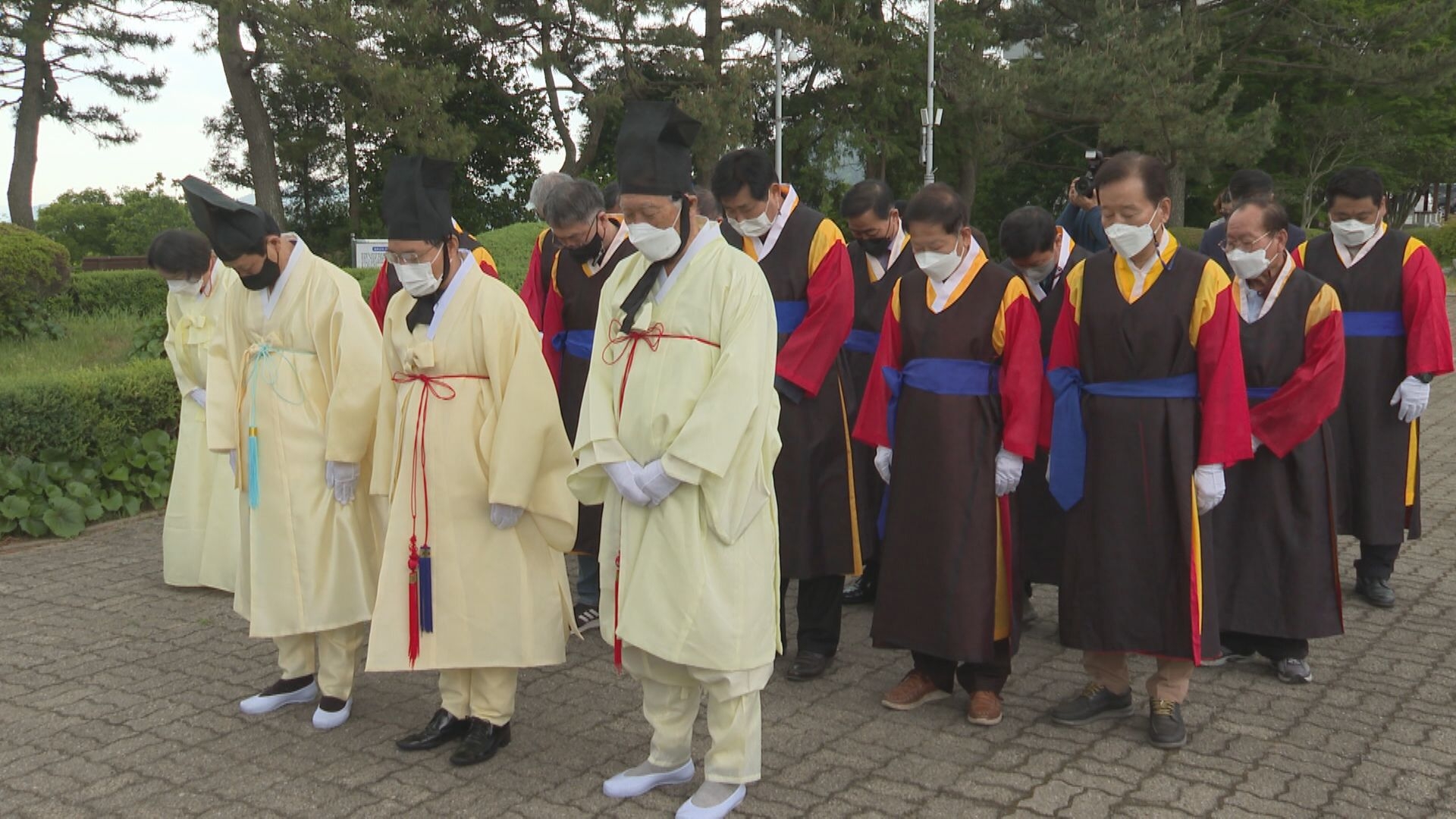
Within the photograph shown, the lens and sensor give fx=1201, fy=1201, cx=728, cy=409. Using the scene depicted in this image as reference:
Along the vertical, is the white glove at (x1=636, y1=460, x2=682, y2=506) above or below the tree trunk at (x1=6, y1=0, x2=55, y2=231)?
below

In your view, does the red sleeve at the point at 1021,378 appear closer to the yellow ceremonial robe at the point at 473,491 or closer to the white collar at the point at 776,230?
the white collar at the point at 776,230

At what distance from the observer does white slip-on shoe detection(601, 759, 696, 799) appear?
393 cm

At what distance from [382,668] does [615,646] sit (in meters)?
0.86

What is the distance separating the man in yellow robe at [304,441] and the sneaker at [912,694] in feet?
6.77

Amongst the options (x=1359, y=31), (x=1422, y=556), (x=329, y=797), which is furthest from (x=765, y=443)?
A: (x=1359, y=31)

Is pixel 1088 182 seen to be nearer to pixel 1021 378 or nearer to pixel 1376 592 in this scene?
pixel 1021 378

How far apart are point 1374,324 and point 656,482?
429 centimetres

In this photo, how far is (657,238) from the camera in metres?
3.71

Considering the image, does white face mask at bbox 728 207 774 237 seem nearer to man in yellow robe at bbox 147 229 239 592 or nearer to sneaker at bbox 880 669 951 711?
sneaker at bbox 880 669 951 711

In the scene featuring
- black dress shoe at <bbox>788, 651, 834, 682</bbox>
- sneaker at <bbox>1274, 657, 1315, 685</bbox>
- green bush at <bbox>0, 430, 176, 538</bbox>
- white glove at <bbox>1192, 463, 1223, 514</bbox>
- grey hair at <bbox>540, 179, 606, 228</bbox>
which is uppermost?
grey hair at <bbox>540, 179, 606, 228</bbox>

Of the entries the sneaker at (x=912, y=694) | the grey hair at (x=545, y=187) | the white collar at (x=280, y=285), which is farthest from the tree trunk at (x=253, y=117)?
the sneaker at (x=912, y=694)

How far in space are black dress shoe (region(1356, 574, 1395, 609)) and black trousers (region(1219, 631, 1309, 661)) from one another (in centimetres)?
100

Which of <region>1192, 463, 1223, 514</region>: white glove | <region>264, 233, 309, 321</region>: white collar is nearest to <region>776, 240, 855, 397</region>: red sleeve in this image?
<region>1192, 463, 1223, 514</region>: white glove

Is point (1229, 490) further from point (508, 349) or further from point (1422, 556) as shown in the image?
point (508, 349)
